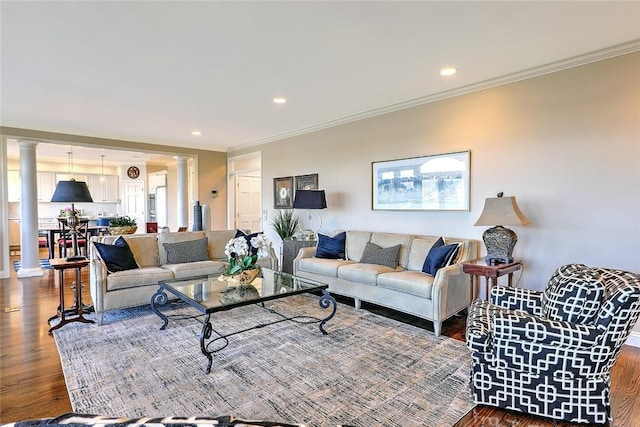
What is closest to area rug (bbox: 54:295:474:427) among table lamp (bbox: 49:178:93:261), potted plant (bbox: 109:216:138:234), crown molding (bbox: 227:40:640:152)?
table lamp (bbox: 49:178:93:261)

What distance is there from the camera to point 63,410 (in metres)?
2.07

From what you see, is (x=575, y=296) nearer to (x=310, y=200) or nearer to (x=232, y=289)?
(x=232, y=289)

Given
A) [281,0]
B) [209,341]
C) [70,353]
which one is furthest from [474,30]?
[70,353]

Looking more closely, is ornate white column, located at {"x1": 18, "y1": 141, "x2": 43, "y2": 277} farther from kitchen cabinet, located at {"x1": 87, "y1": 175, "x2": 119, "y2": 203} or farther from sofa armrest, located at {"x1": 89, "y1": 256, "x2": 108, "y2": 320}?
kitchen cabinet, located at {"x1": 87, "y1": 175, "x2": 119, "y2": 203}

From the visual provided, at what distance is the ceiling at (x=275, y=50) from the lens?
7.68 ft

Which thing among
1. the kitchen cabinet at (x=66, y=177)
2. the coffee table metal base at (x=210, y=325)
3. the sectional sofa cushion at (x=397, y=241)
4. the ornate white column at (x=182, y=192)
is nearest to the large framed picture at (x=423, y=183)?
the sectional sofa cushion at (x=397, y=241)

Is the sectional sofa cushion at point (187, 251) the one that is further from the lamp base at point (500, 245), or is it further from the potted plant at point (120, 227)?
the lamp base at point (500, 245)

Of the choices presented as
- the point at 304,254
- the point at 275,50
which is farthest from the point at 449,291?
the point at 275,50

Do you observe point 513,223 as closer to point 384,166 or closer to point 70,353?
point 384,166

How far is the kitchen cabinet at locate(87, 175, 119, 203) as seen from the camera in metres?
10.3

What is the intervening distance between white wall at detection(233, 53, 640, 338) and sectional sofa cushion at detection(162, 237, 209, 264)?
2.71 metres

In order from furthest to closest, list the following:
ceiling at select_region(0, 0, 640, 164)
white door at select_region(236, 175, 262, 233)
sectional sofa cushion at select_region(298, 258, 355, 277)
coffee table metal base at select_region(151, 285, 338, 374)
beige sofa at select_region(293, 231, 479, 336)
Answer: white door at select_region(236, 175, 262, 233), sectional sofa cushion at select_region(298, 258, 355, 277), beige sofa at select_region(293, 231, 479, 336), coffee table metal base at select_region(151, 285, 338, 374), ceiling at select_region(0, 0, 640, 164)

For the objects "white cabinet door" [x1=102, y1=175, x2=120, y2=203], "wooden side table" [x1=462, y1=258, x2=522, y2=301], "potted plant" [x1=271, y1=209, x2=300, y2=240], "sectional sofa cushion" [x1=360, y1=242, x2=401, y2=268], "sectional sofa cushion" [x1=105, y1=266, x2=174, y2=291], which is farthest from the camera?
"white cabinet door" [x1=102, y1=175, x2=120, y2=203]

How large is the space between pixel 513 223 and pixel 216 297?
2.81 meters
